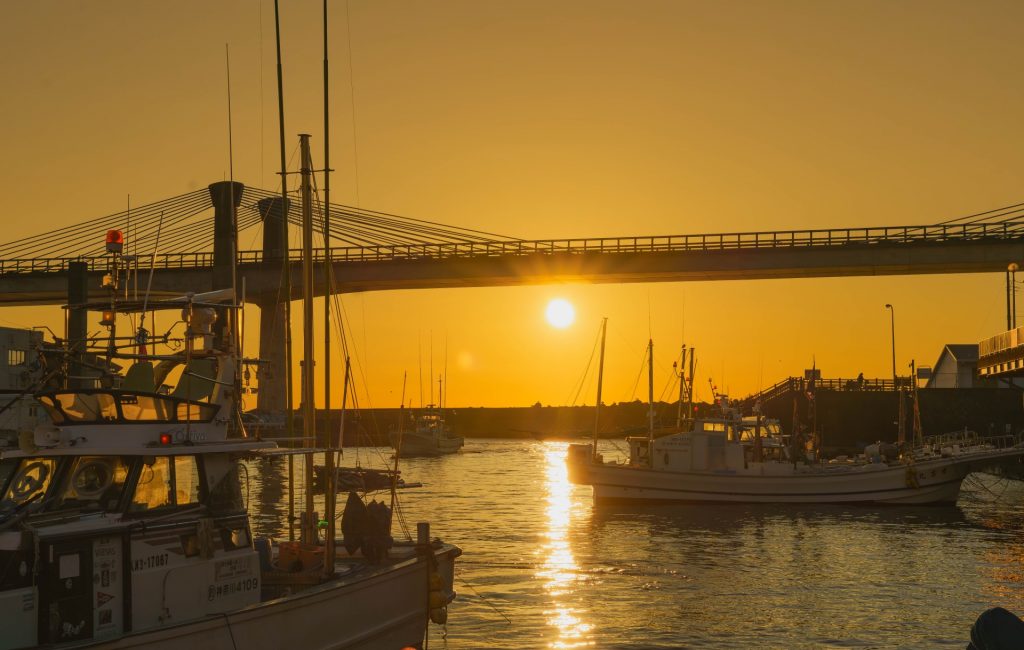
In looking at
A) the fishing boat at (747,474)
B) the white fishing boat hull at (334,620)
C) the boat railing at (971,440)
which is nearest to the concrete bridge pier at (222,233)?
the fishing boat at (747,474)

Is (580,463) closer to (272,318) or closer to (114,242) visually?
(272,318)

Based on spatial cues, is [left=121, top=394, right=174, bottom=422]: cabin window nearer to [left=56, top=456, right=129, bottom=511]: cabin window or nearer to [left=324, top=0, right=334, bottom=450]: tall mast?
[left=56, top=456, right=129, bottom=511]: cabin window

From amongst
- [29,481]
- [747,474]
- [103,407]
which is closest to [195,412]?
[103,407]

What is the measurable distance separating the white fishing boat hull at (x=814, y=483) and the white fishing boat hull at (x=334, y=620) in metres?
35.1

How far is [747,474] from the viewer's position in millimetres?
54375

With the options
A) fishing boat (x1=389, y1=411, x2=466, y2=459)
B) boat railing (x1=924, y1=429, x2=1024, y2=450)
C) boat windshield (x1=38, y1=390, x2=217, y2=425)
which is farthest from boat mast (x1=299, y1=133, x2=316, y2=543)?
fishing boat (x1=389, y1=411, x2=466, y2=459)

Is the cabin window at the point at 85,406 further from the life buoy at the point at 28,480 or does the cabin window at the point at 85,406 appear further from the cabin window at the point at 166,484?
the cabin window at the point at 166,484

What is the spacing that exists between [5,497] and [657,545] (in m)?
29.5

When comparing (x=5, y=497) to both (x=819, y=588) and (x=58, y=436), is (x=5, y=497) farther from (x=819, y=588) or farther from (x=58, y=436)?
(x=819, y=588)

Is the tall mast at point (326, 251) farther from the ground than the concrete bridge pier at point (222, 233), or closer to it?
closer to it

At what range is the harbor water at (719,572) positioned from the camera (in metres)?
24.5

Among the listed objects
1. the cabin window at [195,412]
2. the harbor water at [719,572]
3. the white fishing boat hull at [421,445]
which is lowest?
the harbor water at [719,572]

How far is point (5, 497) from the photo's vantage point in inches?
526

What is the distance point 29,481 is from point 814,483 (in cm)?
4549
